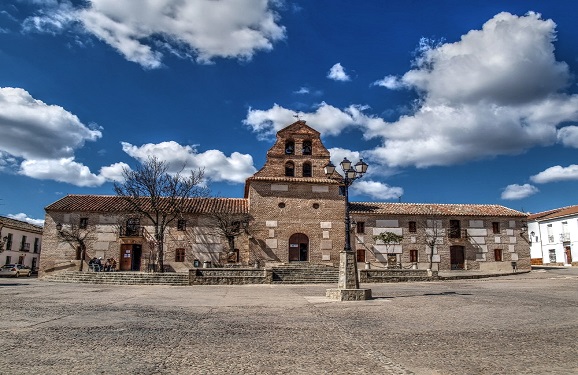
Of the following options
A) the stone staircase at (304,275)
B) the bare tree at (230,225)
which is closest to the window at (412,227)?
the stone staircase at (304,275)

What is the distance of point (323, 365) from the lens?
4.44 m

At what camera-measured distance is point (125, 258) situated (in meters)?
31.0

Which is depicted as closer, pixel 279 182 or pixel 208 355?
pixel 208 355

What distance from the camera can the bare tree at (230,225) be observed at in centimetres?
3006

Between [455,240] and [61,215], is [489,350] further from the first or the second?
[61,215]

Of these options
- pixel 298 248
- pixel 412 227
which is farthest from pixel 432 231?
Answer: pixel 298 248

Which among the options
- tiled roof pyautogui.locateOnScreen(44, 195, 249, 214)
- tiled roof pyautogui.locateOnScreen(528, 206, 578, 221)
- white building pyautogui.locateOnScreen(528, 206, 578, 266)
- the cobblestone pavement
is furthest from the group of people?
tiled roof pyautogui.locateOnScreen(528, 206, 578, 221)

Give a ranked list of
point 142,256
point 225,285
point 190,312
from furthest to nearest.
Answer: point 142,256, point 225,285, point 190,312

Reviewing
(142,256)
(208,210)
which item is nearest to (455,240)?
(208,210)

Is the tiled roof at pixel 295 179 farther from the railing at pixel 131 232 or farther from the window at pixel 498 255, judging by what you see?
the window at pixel 498 255

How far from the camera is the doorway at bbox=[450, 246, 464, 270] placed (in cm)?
3275

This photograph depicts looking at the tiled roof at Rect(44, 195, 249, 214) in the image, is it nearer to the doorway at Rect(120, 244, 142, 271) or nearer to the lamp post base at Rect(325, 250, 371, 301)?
the doorway at Rect(120, 244, 142, 271)

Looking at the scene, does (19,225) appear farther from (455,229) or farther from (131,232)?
(455,229)

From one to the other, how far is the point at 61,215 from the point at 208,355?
30489 mm
